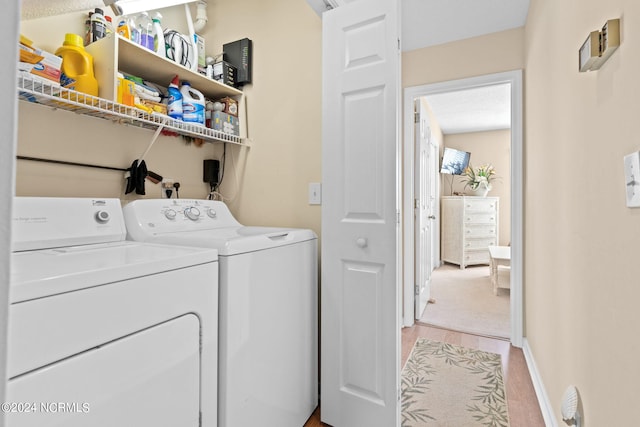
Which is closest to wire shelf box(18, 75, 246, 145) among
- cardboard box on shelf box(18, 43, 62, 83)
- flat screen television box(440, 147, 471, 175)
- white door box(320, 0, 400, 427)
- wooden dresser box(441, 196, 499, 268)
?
cardboard box on shelf box(18, 43, 62, 83)

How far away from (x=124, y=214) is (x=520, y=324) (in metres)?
2.79

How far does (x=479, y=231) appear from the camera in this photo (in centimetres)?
558

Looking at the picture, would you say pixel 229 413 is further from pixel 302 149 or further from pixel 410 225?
pixel 410 225

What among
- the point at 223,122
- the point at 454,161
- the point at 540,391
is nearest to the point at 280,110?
the point at 223,122

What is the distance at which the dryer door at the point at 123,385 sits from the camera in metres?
0.68

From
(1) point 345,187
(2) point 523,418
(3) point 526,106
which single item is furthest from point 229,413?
(3) point 526,106

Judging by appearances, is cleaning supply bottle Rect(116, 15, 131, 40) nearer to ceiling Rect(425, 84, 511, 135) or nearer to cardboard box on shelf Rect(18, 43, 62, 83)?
cardboard box on shelf Rect(18, 43, 62, 83)

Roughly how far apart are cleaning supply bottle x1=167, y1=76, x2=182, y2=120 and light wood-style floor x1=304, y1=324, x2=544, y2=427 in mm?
1729

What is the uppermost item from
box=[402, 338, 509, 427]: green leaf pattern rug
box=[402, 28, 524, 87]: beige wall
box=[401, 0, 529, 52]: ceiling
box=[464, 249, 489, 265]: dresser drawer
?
box=[401, 0, 529, 52]: ceiling

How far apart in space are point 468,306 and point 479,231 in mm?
2421

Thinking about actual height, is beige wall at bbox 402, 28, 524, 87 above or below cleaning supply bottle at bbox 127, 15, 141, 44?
above

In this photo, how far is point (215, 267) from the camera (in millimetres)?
1131

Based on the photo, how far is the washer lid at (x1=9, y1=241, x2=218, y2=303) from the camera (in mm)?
682

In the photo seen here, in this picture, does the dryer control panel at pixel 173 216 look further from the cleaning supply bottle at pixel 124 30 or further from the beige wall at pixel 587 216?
the beige wall at pixel 587 216
